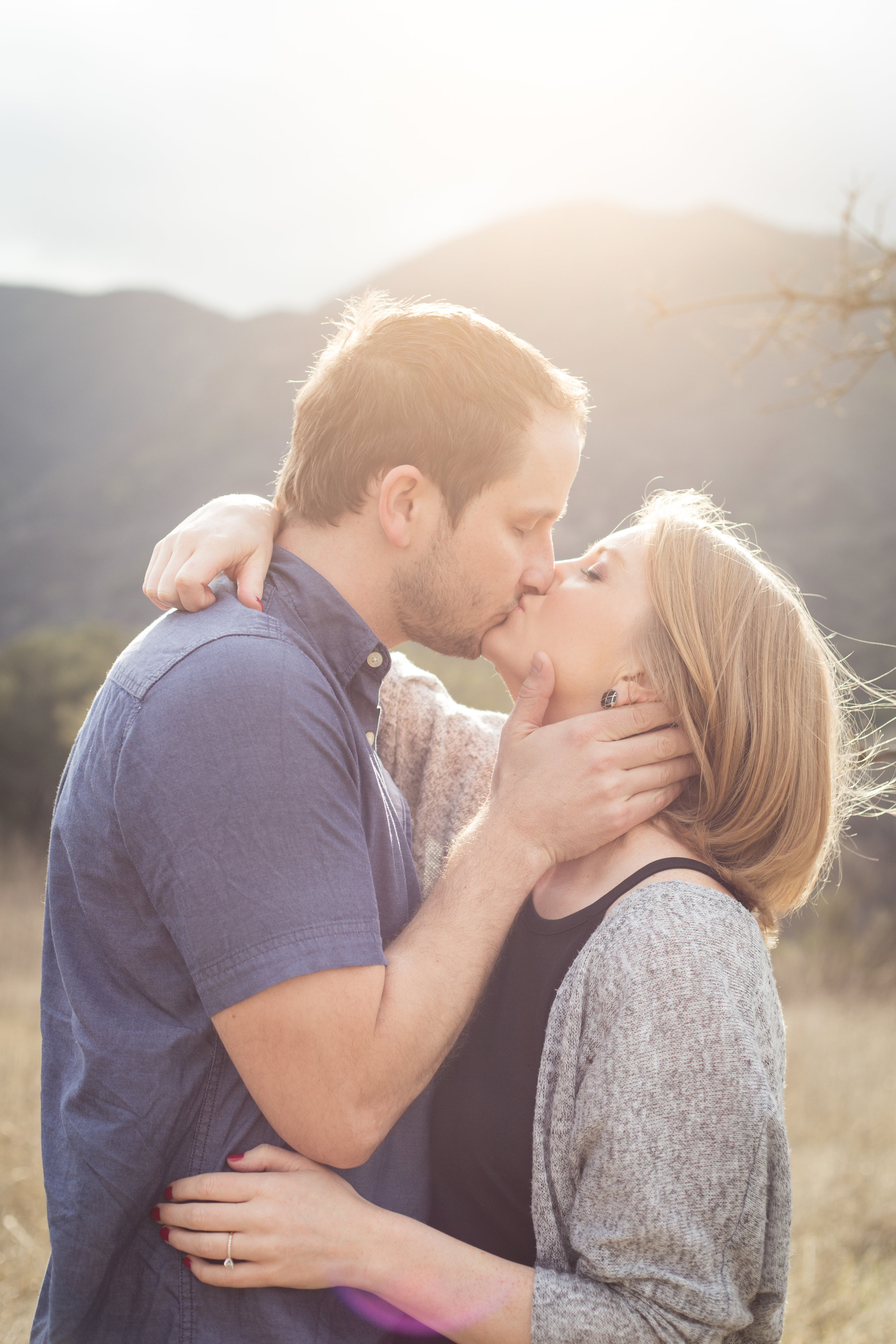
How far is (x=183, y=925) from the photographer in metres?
1.30

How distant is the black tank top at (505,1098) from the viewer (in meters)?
1.64

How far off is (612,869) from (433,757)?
0.69 metres

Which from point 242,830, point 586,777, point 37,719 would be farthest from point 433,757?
point 37,719

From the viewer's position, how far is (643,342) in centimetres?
4725

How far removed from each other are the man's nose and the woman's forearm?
1.29 metres

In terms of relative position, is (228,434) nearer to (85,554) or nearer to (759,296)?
(85,554)

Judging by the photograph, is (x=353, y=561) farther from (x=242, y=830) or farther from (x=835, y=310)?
(x=835, y=310)

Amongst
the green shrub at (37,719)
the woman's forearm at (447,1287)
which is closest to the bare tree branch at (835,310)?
the woman's forearm at (447,1287)

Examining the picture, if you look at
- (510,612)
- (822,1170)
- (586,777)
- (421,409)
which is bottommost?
(822,1170)

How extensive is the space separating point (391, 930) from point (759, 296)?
1.83 metres

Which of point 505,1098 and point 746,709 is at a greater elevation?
point 746,709

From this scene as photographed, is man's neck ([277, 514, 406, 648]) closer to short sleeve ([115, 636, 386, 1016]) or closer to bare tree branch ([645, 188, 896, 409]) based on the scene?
short sleeve ([115, 636, 386, 1016])

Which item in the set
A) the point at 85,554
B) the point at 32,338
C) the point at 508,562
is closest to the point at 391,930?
the point at 508,562

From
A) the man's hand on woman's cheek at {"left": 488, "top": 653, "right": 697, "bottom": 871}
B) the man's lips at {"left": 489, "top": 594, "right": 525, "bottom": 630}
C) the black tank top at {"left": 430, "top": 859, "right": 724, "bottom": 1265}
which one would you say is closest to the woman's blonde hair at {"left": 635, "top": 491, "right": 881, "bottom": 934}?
the man's hand on woman's cheek at {"left": 488, "top": 653, "right": 697, "bottom": 871}
